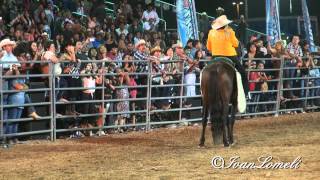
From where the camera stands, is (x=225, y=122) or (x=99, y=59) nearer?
(x=225, y=122)

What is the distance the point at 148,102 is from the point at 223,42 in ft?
12.7

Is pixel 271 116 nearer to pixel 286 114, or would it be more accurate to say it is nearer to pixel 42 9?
pixel 286 114

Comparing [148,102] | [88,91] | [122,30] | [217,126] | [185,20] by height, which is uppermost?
[185,20]

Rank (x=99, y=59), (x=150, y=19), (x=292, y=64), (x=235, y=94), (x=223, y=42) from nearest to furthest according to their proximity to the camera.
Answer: (x=223, y=42) < (x=235, y=94) < (x=99, y=59) < (x=292, y=64) < (x=150, y=19)

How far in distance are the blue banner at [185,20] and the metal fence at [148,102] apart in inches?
93.6

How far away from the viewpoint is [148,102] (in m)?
15.2

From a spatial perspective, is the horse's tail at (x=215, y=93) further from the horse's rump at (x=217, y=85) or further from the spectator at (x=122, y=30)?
the spectator at (x=122, y=30)

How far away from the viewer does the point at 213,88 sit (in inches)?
450

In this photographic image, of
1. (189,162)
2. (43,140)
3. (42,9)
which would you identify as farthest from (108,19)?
(189,162)

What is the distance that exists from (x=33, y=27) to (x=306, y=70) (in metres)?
8.75

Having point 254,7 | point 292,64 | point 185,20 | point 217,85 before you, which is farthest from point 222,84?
point 254,7

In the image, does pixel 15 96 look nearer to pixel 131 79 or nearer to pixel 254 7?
pixel 131 79

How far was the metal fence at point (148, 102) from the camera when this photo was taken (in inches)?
517

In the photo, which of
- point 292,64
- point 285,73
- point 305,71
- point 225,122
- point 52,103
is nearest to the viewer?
point 225,122
